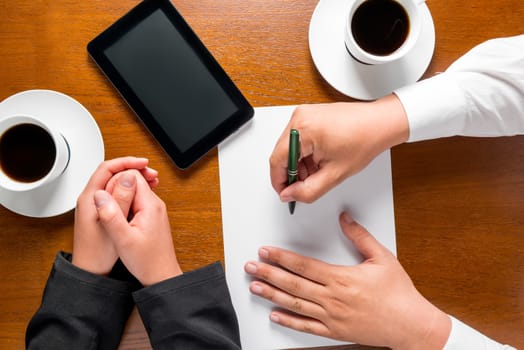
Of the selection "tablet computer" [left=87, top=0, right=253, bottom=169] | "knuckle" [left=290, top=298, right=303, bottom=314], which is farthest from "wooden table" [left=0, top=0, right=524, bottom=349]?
"knuckle" [left=290, top=298, right=303, bottom=314]

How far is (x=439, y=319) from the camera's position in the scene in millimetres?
687

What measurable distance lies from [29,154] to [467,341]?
65cm

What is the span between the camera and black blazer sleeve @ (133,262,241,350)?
2.08ft

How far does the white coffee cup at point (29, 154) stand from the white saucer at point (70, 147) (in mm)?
15

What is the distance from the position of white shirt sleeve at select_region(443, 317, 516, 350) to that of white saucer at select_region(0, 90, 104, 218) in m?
0.55

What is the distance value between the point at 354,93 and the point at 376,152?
9cm

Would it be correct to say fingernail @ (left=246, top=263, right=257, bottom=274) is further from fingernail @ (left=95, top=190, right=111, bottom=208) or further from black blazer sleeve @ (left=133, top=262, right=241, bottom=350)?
fingernail @ (left=95, top=190, right=111, bottom=208)

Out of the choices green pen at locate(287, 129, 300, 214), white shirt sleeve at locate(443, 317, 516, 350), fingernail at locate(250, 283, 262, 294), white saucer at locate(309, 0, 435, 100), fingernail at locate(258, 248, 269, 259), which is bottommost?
white shirt sleeve at locate(443, 317, 516, 350)

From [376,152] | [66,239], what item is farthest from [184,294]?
[376,152]

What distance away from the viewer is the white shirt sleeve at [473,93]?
658 mm

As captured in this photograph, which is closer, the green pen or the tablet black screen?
the green pen

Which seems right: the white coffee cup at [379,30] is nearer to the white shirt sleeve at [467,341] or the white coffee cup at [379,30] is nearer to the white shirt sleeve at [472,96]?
the white shirt sleeve at [472,96]

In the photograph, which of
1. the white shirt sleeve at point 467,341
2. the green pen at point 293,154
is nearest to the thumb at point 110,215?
the green pen at point 293,154

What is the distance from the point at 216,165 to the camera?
2.32 ft
